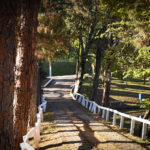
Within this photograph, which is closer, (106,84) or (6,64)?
(6,64)

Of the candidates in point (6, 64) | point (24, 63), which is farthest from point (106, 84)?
point (6, 64)

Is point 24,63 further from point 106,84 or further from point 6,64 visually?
point 106,84

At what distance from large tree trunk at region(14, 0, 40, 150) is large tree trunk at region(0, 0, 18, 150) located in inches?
67.0

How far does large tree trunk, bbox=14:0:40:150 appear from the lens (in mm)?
6945

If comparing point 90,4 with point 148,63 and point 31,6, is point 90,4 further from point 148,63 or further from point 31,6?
point 31,6

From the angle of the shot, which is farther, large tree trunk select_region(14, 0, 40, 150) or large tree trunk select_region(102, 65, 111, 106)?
large tree trunk select_region(102, 65, 111, 106)

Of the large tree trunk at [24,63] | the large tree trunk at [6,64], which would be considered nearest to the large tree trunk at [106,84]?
the large tree trunk at [24,63]

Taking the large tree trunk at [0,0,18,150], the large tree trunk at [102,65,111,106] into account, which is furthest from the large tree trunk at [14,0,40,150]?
the large tree trunk at [102,65,111,106]

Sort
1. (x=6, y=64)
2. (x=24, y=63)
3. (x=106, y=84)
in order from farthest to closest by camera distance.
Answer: (x=106, y=84) → (x=24, y=63) → (x=6, y=64)

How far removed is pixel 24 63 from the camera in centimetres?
715

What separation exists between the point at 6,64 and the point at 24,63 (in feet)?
7.32

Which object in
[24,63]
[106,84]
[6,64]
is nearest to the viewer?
[6,64]

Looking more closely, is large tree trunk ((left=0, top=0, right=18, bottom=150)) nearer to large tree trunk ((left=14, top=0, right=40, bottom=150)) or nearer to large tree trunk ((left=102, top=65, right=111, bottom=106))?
large tree trunk ((left=14, top=0, right=40, bottom=150))

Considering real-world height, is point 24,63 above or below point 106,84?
above
